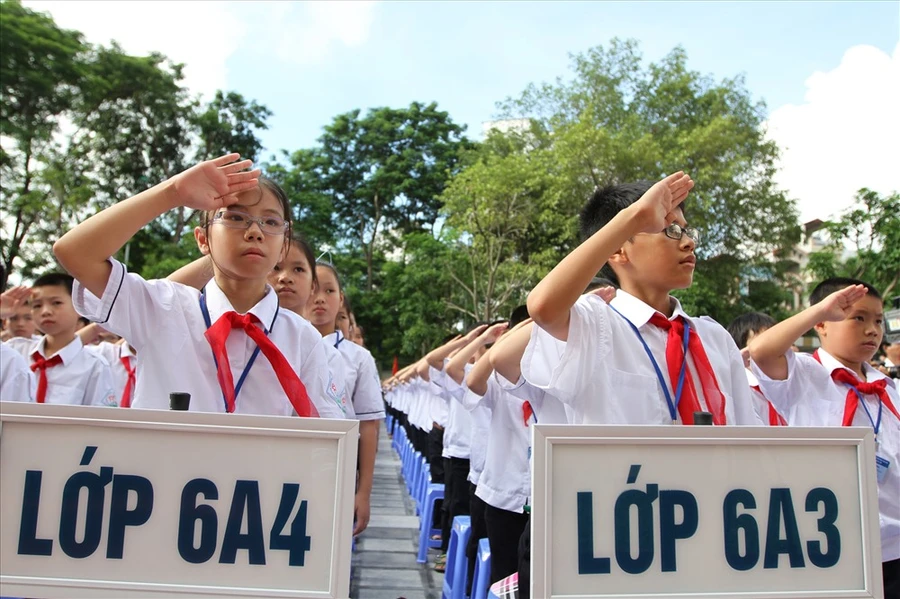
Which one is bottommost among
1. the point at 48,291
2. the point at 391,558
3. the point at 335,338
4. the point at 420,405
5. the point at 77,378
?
the point at 391,558

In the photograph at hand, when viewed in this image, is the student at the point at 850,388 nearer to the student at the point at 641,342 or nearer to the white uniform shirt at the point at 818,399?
the white uniform shirt at the point at 818,399

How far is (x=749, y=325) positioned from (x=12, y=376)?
4.18m

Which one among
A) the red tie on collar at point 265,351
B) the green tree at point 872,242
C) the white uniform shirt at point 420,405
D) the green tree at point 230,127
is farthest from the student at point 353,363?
the green tree at point 230,127

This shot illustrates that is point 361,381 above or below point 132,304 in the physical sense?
above

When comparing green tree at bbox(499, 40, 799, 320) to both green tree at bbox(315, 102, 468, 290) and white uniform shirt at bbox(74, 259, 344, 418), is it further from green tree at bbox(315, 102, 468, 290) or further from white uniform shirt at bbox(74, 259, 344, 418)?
white uniform shirt at bbox(74, 259, 344, 418)

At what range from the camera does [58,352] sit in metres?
4.57

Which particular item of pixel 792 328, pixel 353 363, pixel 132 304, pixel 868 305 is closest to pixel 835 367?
pixel 868 305

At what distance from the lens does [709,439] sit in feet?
4.69

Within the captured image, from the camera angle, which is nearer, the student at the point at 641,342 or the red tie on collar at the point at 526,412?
the student at the point at 641,342

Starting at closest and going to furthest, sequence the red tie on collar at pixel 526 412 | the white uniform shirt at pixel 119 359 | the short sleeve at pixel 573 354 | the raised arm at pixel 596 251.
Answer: the raised arm at pixel 596 251 < the short sleeve at pixel 573 354 < the red tie on collar at pixel 526 412 < the white uniform shirt at pixel 119 359

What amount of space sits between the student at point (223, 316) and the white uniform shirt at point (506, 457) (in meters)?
1.58

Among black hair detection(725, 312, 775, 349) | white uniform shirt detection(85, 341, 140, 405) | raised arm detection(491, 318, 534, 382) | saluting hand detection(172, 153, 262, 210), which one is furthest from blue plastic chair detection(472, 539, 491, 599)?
white uniform shirt detection(85, 341, 140, 405)

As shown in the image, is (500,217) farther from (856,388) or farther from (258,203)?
(258,203)

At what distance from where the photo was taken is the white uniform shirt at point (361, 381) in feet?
13.1
